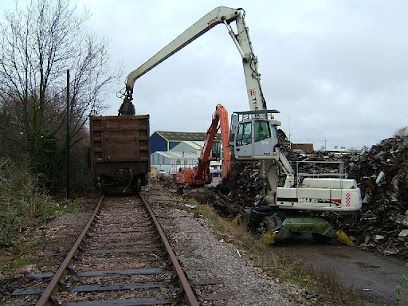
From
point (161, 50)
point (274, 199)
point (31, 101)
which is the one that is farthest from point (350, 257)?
point (31, 101)

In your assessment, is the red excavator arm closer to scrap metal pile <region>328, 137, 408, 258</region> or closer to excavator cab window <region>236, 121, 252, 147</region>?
excavator cab window <region>236, 121, 252, 147</region>

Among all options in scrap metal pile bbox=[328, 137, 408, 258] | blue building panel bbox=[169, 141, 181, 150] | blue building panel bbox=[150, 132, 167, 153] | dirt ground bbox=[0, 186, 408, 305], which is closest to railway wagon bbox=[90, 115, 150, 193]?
dirt ground bbox=[0, 186, 408, 305]

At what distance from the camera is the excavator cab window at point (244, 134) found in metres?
16.0

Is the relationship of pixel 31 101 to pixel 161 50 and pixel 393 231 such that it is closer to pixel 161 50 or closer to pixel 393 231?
pixel 161 50

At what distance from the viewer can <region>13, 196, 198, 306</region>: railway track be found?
5789mm

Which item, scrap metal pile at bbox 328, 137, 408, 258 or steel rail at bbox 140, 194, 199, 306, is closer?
steel rail at bbox 140, 194, 199, 306

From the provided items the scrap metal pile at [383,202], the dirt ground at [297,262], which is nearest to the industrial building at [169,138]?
the scrap metal pile at [383,202]

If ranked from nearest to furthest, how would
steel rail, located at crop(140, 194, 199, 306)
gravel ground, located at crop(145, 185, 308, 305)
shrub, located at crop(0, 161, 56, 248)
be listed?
steel rail, located at crop(140, 194, 199, 306), gravel ground, located at crop(145, 185, 308, 305), shrub, located at crop(0, 161, 56, 248)

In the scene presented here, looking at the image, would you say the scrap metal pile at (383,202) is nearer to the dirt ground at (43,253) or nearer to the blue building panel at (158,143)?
the dirt ground at (43,253)

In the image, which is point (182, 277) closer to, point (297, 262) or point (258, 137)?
point (297, 262)

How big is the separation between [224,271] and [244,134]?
9.33 meters

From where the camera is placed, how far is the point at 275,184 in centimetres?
1664

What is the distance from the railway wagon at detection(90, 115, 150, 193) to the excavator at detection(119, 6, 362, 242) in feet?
13.8

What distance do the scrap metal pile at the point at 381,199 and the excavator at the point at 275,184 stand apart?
1115 millimetres
